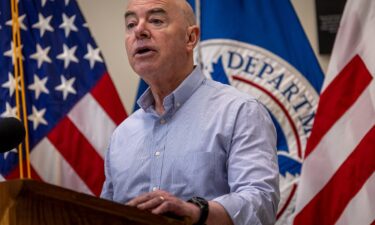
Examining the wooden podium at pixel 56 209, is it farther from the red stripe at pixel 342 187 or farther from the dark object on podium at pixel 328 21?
the dark object on podium at pixel 328 21

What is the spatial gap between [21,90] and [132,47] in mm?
1397

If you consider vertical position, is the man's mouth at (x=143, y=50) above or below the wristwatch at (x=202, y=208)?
above

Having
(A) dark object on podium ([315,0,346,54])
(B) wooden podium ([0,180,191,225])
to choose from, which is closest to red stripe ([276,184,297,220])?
(A) dark object on podium ([315,0,346,54])

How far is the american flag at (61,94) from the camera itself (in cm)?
316

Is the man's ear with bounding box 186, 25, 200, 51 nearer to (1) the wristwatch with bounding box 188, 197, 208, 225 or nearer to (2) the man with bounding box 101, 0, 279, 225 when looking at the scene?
(2) the man with bounding box 101, 0, 279, 225

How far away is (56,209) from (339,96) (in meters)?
2.01

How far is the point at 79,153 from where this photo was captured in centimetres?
320

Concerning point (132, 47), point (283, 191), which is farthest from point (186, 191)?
point (283, 191)

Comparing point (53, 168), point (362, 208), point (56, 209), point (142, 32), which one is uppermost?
point (142, 32)

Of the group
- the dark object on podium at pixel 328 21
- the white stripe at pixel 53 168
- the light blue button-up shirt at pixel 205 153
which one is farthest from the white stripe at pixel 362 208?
the white stripe at pixel 53 168

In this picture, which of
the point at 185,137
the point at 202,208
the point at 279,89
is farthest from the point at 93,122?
the point at 202,208

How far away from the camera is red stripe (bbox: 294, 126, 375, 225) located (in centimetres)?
277

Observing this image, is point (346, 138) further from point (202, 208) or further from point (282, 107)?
point (202, 208)

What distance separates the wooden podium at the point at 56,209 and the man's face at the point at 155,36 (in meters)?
0.72
